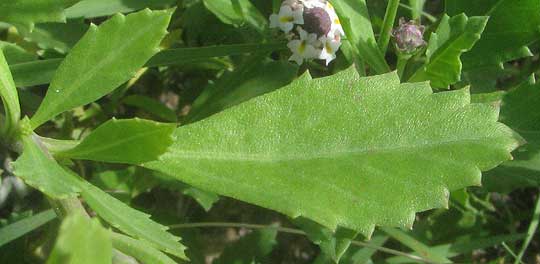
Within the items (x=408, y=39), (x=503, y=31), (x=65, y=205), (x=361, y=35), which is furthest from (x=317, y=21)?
(x=65, y=205)

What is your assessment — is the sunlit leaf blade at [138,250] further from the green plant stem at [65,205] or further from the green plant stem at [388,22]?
the green plant stem at [388,22]

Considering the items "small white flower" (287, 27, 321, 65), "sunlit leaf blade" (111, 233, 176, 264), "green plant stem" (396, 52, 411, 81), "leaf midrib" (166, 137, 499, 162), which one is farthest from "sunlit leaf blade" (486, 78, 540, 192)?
"sunlit leaf blade" (111, 233, 176, 264)

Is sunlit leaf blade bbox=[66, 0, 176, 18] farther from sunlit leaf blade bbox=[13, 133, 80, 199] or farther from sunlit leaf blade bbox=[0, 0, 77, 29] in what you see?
sunlit leaf blade bbox=[13, 133, 80, 199]

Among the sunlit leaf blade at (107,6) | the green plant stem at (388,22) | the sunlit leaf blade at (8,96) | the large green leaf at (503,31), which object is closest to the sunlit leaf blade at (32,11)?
the sunlit leaf blade at (8,96)

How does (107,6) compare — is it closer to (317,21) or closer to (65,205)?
(317,21)

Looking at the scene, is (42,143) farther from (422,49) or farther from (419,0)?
(419,0)

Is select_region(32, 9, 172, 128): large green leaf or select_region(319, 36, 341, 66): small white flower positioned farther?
select_region(319, 36, 341, 66): small white flower

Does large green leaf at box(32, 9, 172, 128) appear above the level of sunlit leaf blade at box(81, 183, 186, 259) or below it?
above
